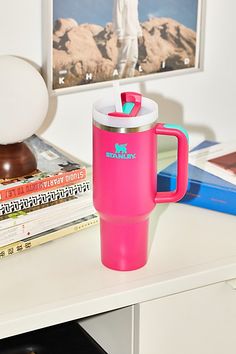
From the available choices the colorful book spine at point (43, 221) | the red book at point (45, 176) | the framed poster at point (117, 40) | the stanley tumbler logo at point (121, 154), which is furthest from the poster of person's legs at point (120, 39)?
the stanley tumbler logo at point (121, 154)

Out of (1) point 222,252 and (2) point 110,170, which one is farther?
(1) point 222,252

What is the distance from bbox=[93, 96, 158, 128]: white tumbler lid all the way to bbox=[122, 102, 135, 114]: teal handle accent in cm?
1

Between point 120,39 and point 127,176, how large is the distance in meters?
0.47

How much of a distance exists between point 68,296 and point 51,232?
16cm

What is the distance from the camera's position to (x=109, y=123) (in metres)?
1.14

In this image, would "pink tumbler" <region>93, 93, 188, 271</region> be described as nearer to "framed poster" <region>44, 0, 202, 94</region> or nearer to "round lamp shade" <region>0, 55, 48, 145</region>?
"round lamp shade" <region>0, 55, 48, 145</region>

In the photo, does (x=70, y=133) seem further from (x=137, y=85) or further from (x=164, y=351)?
(x=164, y=351)

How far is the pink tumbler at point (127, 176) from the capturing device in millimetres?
1145

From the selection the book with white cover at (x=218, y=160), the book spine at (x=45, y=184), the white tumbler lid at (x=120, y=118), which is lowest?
the book with white cover at (x=218, y=160)

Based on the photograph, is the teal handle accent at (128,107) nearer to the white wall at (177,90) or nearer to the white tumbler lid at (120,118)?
the white tumbler lid at (120,118)

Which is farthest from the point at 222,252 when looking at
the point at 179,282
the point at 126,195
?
the point at 126,195

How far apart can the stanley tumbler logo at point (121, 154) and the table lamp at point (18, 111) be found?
0.68 ft

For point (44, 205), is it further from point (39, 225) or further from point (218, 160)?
point (218, 160)

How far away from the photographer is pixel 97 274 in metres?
1.24
